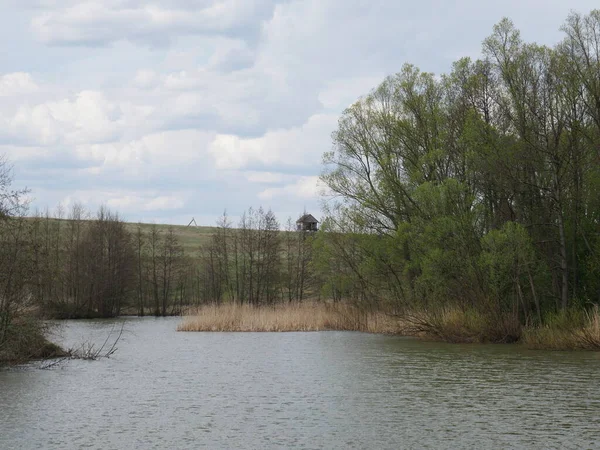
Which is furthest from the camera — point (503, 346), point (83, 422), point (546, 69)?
point (546, 69)

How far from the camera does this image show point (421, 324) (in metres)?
34.0

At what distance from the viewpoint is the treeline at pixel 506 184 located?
30734mm

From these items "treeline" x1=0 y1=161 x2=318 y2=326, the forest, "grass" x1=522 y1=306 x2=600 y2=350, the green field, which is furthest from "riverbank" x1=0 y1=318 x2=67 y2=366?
the green field

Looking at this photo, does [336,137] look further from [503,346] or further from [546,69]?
[503,346]

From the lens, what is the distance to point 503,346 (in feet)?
97.1

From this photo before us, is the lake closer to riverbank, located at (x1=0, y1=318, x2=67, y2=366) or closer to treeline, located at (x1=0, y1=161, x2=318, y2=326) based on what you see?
riverbank, located at (x1=0, y1=318, x2=67, y2=366)

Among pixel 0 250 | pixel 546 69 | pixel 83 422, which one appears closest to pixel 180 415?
pixel 83 422

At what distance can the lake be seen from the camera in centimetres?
1268

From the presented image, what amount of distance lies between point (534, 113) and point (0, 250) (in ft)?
67.9

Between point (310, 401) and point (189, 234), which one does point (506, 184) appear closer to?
point (310, 401)

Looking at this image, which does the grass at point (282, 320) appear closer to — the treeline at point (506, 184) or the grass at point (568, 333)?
the treeline at point (506, 184)

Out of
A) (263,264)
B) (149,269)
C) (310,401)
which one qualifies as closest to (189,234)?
(149,269)

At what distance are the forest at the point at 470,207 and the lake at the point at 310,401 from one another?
12.5 feet

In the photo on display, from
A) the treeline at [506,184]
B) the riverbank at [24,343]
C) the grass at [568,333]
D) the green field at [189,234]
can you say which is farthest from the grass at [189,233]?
the riverbank at [24,343]
